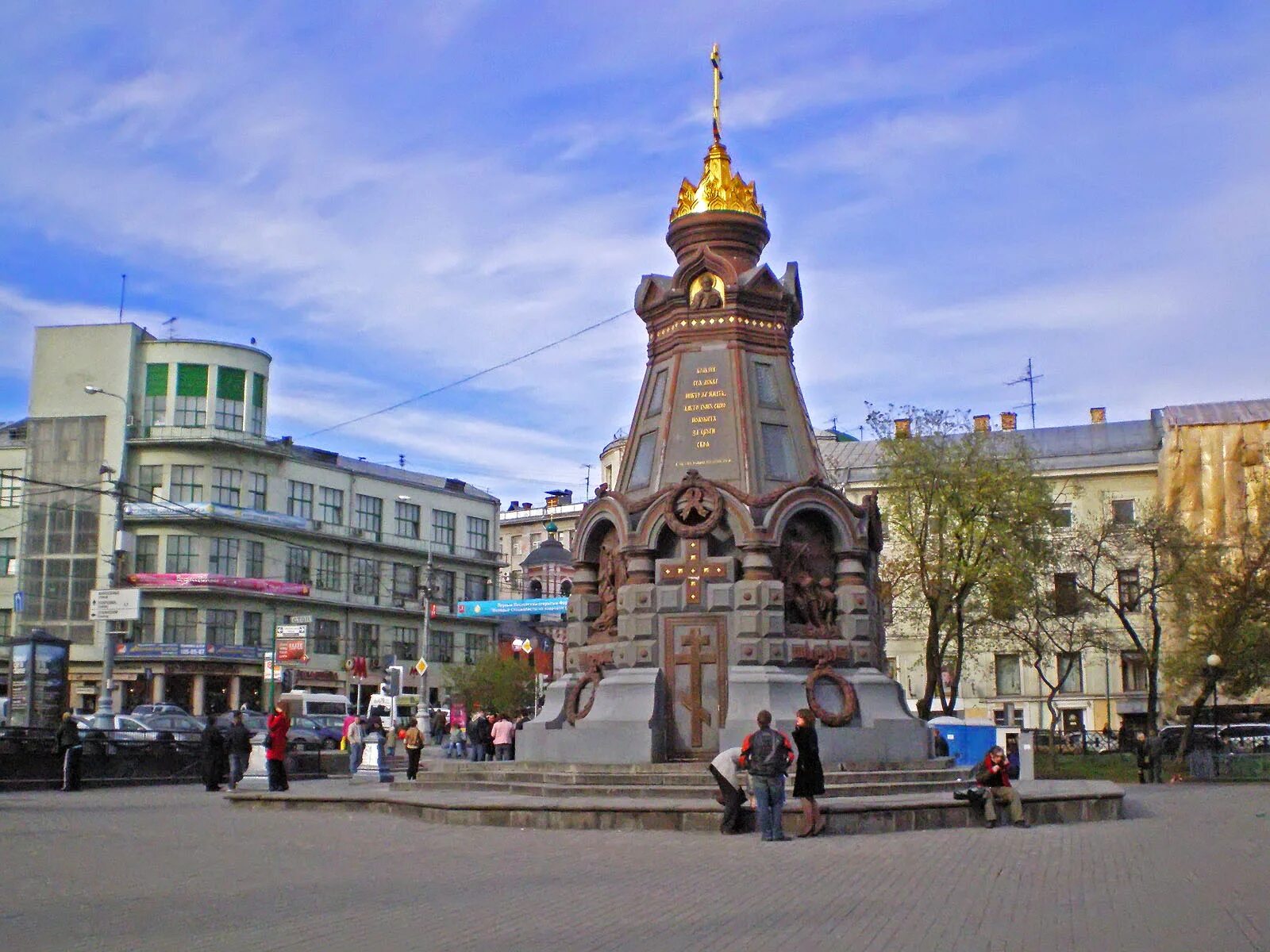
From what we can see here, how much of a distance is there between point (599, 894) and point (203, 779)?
2381 cm

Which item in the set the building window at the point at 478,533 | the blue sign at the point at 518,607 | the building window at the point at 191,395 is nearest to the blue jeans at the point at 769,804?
the blue sign at the point at 518,607

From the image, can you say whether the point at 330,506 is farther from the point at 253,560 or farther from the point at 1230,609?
the point at 1230,609

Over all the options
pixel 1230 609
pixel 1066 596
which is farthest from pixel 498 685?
pixel 1230 609

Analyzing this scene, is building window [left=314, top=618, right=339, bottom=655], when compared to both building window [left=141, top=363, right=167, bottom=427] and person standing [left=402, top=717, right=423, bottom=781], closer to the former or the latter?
building window [left=141, top=363, right=167, bottom=427]

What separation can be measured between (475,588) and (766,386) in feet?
204

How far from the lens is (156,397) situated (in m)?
67.8

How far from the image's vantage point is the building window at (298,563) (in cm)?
7175

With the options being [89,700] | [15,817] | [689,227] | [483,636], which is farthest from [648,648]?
[483,636]

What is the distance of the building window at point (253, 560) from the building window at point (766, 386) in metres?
49.7

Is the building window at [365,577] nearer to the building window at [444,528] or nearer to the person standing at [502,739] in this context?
the building window at [444,528]

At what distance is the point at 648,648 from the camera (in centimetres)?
2170

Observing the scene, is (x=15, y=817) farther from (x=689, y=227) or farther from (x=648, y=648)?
(x=689, y=227)

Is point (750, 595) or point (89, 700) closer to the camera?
point (750, 595)

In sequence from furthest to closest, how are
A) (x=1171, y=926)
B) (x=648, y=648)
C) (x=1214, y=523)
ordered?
1. (x=1214, y=523)
2. (x=648, y=648)
3. (x=1171, y=926)
